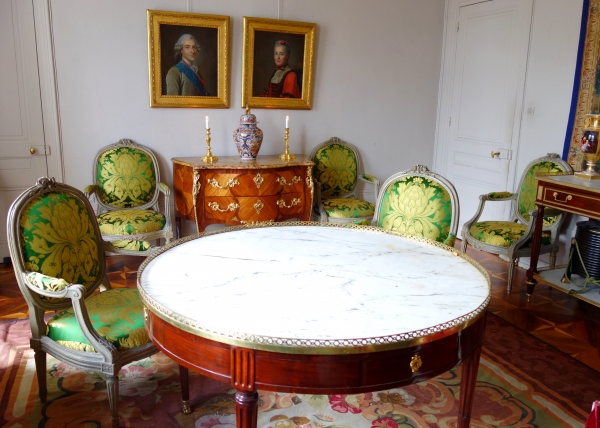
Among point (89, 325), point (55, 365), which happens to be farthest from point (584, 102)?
point (55, 365)

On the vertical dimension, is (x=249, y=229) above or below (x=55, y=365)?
above

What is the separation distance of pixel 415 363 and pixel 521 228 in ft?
8.75

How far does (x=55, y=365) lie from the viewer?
8.07ft

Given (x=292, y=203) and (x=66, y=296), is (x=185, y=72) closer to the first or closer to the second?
(x=292, y=203)

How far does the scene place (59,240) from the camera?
1990mm


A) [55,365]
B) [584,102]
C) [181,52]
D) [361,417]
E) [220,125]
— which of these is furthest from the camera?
[220,125]

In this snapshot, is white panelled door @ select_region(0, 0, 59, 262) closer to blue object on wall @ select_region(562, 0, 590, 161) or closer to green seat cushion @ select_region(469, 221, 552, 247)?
green seat cushion @ select_region(469, 221, 552, 247)

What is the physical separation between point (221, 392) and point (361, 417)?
2.08 ft

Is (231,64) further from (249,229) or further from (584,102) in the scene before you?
(584,102)

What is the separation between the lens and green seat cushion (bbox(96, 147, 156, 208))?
3.76 metres

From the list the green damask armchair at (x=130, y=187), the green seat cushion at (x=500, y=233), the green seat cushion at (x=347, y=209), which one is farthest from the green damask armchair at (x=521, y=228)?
the green damask armchair at (x=130, y=187)

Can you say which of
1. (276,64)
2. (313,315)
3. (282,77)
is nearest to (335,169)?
(282,77)

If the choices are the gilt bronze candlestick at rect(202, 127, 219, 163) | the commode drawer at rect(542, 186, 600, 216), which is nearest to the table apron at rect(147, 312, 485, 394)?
the commode drawer at rect(542, 186, 600, 216)

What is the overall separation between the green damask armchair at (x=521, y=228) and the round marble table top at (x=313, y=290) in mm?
1632
